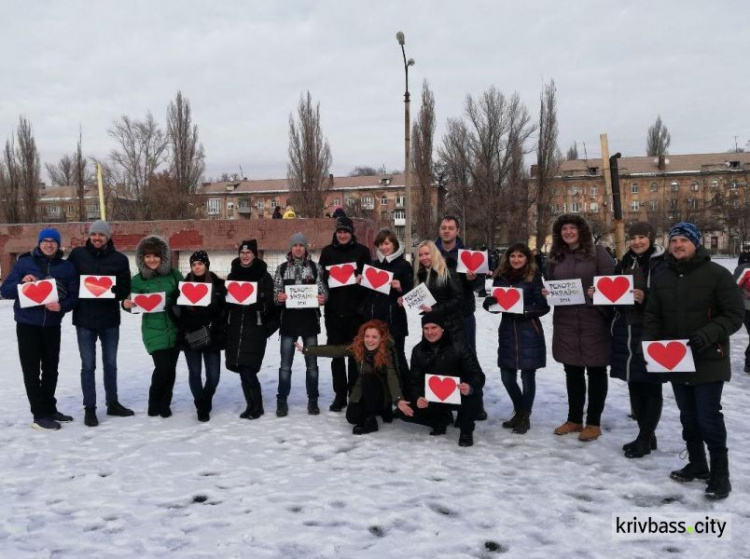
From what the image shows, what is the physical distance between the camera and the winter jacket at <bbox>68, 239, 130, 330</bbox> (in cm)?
576

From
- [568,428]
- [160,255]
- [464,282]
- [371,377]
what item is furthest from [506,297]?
[160,255]

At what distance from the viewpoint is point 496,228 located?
123 feet

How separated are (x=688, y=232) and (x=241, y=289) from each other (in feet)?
13.7

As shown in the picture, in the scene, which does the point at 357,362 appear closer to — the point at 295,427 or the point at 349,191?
the point at 295,427

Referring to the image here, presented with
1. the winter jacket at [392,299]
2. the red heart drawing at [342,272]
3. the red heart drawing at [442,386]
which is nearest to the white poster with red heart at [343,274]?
the red heart drawing at [342,272]

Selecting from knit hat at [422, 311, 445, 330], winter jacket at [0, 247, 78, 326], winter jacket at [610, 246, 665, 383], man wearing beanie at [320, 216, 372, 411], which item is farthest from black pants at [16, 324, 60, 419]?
winter jacket at [610, 246, 665, 383]

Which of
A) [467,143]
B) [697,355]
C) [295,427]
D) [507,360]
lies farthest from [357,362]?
[467,143]

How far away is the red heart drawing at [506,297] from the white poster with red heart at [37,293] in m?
4.41

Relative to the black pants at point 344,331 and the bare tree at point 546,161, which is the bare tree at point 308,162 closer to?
the bare tree at point 546,161

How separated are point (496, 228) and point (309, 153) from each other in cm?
1363

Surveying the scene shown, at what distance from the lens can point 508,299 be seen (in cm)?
531

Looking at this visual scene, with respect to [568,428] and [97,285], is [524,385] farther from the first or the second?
[97,285]

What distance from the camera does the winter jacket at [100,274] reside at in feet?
18.9

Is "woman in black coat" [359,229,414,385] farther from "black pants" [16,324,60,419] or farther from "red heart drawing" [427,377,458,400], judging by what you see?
"black pants" [16,324,60,419]
